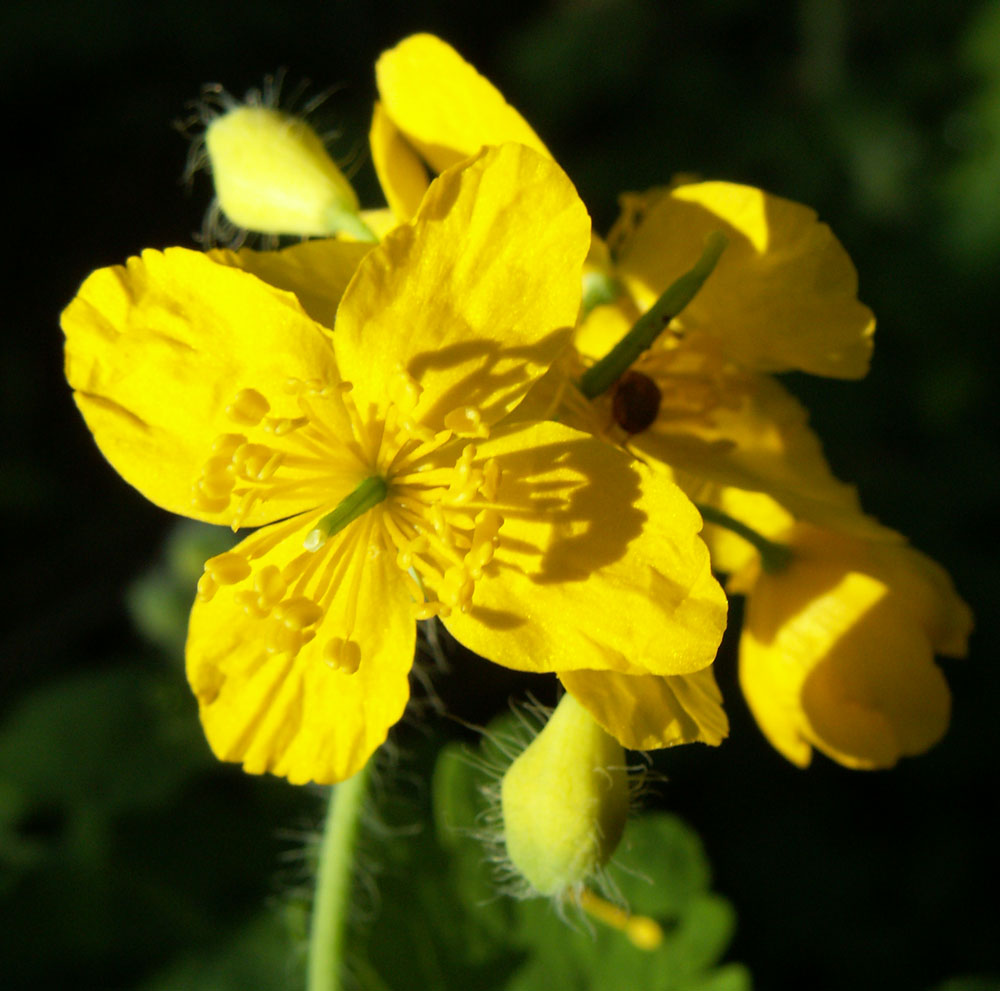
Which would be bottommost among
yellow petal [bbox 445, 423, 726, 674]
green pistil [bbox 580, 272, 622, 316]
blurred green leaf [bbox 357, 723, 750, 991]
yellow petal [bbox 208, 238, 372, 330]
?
blurred green leaf [bbox 357, 723, 750, 991]

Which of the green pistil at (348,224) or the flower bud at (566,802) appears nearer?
the flower bud at (566,802)

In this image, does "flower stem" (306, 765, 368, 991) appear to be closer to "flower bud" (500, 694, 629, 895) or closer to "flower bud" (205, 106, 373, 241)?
"flower bud" (500, 694, 629, 895)

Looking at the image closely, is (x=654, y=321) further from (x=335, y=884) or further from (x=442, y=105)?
(x=335, y=884)

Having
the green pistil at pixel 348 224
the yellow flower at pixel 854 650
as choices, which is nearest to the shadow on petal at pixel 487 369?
the green pistil at pixel 348 224

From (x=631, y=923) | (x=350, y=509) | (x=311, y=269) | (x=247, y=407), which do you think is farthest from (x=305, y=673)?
(x=631, y=923)

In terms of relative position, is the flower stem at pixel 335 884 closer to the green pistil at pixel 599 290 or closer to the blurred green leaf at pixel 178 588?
the green pistil at pixel 599 290

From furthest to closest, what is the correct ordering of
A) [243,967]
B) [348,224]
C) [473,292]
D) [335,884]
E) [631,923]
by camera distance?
1. [243,967]
2. [631,923]
3. [335,884]
4. [348,224]
5. [473,292]

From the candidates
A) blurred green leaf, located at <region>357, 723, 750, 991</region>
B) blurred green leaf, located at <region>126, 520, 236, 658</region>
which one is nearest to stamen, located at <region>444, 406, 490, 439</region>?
blurred green leaf, located at <region>357, 723, 750, 991</region>
